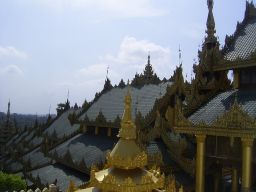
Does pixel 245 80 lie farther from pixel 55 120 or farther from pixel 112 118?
pixel 55 120

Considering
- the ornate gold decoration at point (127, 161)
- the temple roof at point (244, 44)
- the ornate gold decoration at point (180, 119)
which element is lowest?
the ornate gold decoration at point (127, 161)

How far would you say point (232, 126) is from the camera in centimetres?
1220

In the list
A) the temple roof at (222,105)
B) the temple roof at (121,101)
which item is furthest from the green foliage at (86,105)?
the temple roof at (222,105)

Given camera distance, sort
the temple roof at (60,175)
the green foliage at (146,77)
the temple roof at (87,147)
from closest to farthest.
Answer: the temple roof at (60,175)
the temple roof at (87,147)
the green foliage at (146,77)

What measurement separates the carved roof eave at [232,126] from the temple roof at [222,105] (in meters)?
0.29

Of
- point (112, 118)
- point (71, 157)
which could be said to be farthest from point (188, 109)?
point (71, 157)

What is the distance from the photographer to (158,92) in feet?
64.7

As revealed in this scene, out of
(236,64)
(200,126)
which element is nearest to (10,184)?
(200,126)

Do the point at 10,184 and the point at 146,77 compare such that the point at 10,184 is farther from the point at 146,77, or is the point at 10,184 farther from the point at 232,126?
the point at 232,126

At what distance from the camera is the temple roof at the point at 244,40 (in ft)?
47.3

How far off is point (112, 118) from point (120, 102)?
1845 millimetres

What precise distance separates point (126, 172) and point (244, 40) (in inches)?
401

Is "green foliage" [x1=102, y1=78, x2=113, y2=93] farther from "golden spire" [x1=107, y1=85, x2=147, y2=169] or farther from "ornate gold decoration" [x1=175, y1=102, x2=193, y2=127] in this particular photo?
"golden spire" [x1=107, y1=85, x2=147, y2=169]

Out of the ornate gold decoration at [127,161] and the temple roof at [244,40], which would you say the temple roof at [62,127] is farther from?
the ornate gold decoration at [127,161]
